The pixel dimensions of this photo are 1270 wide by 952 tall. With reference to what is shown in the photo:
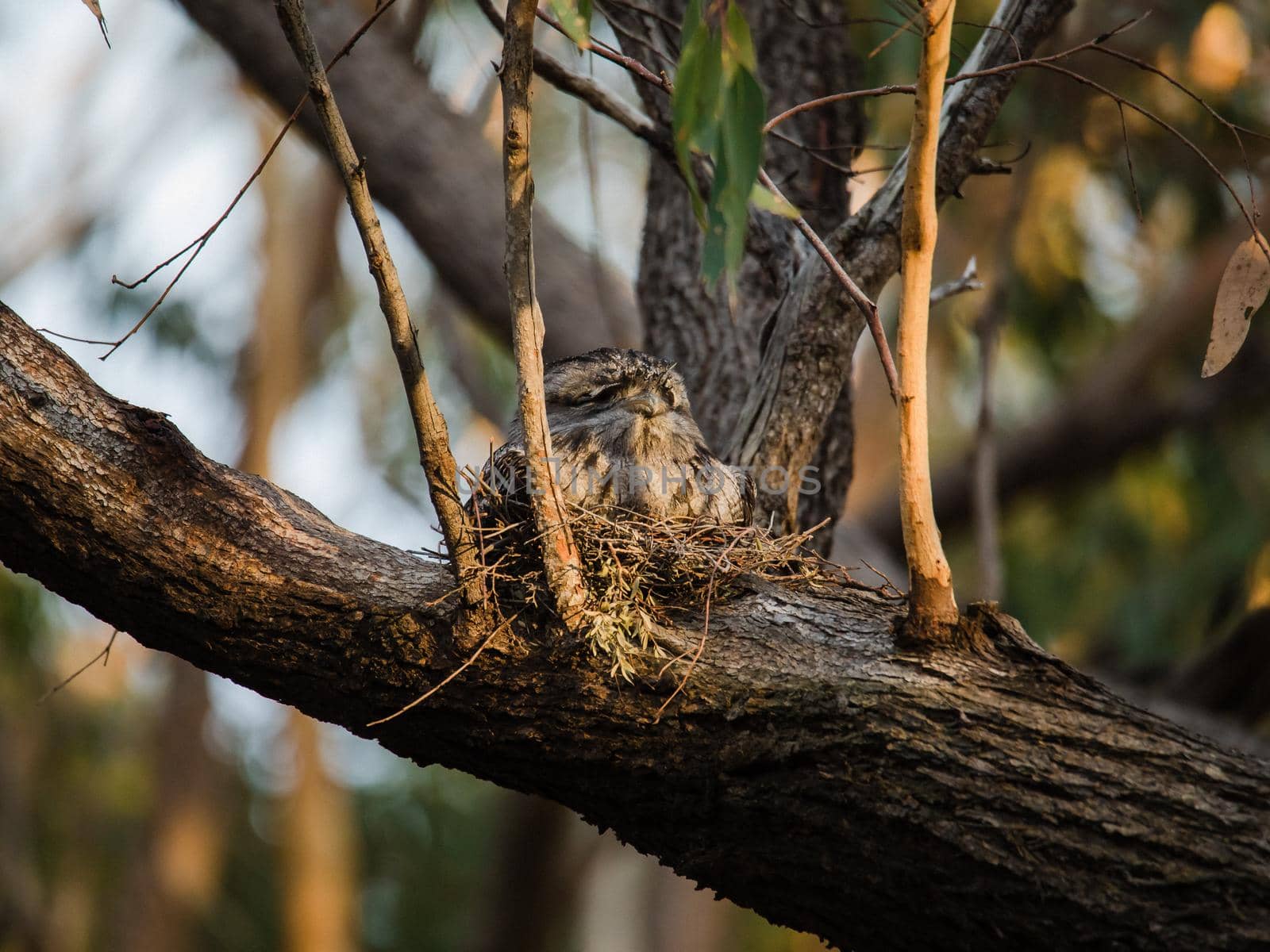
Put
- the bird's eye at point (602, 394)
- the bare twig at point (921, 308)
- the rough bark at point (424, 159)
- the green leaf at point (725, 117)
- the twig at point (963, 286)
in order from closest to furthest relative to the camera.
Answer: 1. the green leaf at point (725, 117)
2. the bare twig at point (921, 308)
3. the bird's eye at point (602, 394)
4. the twig at point (963, 286)
5. the rough bark at point (424, 159)

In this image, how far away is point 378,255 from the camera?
2.03m

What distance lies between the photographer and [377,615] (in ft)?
7.41

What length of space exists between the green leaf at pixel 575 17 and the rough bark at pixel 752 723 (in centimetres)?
106

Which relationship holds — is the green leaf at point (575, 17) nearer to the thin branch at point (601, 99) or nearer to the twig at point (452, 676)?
the twig at point (452, 676)

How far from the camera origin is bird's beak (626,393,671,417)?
3.01 metres

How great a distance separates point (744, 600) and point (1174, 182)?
582cm

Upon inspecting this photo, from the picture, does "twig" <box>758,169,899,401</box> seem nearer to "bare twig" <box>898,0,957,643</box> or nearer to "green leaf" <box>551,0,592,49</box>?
"bare twig" <box>898,0,957,643</box>

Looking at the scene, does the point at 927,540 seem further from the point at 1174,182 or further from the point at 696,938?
the point at 696,938

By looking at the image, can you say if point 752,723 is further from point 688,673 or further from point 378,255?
point 378,255

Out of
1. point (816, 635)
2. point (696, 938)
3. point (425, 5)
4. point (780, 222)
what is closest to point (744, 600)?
point (816, 635)

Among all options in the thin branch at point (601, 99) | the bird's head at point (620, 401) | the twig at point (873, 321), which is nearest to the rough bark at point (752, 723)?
the twig at point (873, 321)

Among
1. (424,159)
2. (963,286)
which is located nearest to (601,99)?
(963,286)

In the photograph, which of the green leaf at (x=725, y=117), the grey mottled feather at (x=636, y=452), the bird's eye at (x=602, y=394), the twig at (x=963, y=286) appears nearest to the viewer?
the green leaf at (x=725, y=117)

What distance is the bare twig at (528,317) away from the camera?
2.03 m
